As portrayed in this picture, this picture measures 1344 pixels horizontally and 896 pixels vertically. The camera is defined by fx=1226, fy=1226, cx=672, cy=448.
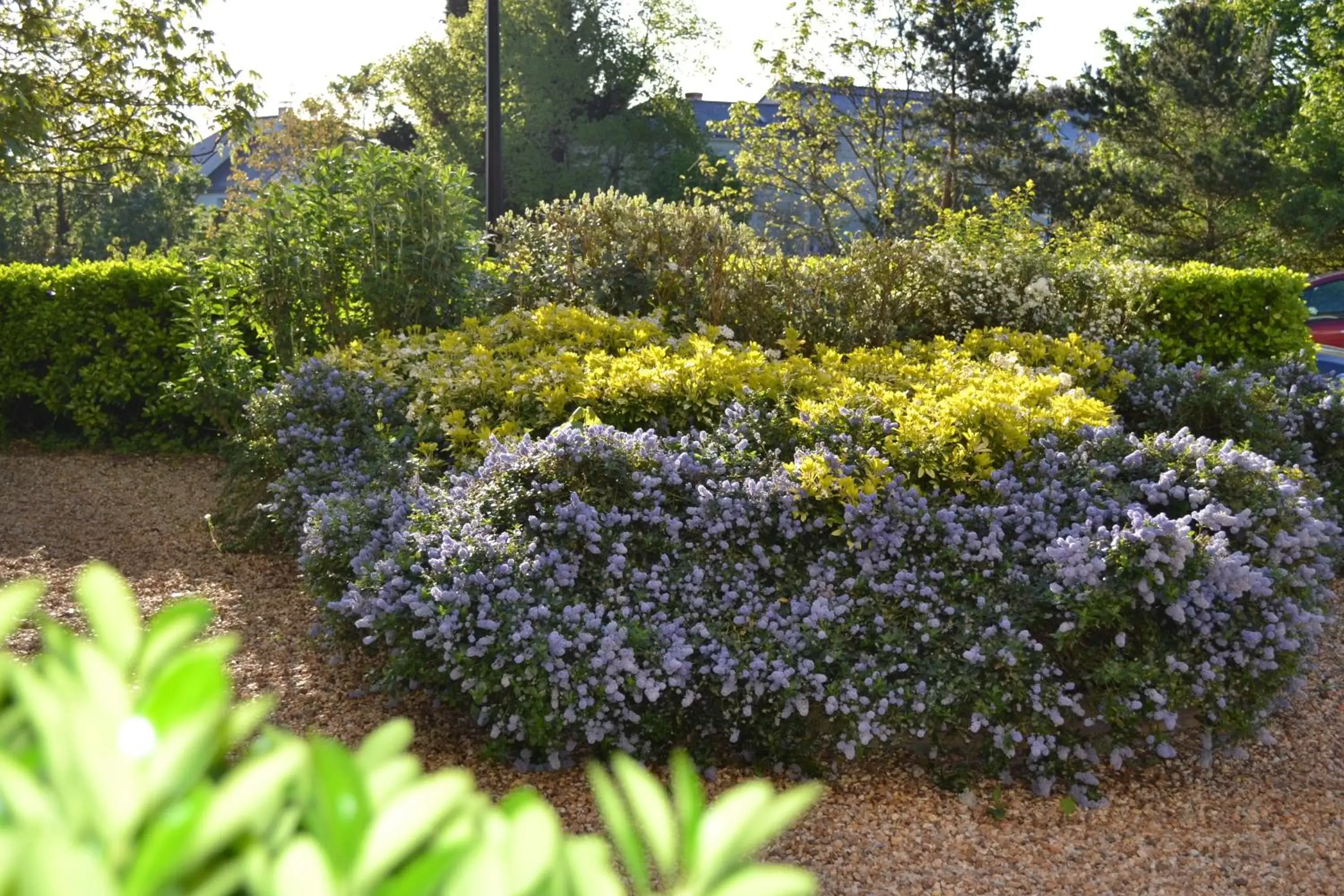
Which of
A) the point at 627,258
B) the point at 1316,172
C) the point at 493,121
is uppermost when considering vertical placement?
the point at 493,121

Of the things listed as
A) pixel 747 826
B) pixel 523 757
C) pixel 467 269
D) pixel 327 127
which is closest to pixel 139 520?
pixel 467 269

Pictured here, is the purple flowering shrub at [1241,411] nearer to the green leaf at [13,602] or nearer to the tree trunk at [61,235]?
the green leaf at [13,602]

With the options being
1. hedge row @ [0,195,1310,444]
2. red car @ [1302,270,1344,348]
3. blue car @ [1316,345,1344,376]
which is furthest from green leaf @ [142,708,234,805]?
red car @ [1302,270,1344,348]

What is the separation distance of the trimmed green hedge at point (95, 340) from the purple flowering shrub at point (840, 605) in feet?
17.9

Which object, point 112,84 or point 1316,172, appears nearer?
point 112,84

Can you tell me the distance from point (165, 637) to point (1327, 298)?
561 inches

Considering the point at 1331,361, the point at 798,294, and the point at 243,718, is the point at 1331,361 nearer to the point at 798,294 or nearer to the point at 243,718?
the point at 798,294

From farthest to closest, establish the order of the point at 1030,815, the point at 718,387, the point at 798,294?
the point at 798,294 → the point at 718,387 → the point at 1030,815

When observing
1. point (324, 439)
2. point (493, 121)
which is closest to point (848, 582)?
point (324, 439)

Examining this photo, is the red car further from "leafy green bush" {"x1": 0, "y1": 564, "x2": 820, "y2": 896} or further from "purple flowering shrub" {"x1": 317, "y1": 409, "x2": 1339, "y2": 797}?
"leafy green bush" {"x1": 0, "y1": 564, "x2": 820, "y2": 896}

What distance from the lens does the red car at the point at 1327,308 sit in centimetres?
1248

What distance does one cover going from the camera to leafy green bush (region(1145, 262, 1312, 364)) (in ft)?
25.2

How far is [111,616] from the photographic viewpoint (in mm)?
788

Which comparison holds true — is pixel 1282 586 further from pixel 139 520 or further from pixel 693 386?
pixel 139 520
